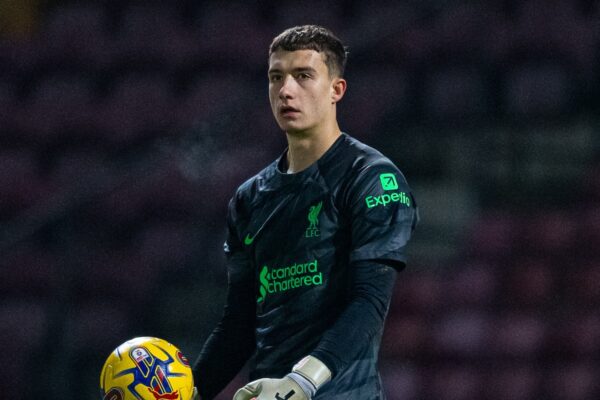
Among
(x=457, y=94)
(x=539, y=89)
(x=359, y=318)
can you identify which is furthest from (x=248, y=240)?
(x=539, y=89)

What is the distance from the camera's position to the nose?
8.92 ft

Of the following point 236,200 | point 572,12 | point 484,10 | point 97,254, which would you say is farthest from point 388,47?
point 236,200

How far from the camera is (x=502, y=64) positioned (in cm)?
664

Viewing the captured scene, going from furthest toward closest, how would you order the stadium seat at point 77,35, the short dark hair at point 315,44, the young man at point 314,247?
the stadium seat at point 77,35
the short dark hair at point 315,44
the young man at point 314,247

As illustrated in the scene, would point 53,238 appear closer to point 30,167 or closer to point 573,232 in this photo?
point 30,167

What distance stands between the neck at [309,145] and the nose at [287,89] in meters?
0.11

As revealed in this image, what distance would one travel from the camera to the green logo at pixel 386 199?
2598 mm

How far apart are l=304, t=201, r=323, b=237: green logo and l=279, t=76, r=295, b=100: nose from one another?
0.92 ft

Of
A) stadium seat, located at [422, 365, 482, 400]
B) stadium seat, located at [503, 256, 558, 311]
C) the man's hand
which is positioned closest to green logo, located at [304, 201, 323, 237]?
the man's hand

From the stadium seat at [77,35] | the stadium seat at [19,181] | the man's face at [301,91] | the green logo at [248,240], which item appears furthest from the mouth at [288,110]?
the stadium seat at [77,35]

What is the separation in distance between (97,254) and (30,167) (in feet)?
4.22

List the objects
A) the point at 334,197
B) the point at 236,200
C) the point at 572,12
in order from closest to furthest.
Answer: the point at 334,197 → the point at 236,200 → the point at 572,12

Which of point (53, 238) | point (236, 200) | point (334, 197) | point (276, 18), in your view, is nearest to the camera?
point (334, 197)

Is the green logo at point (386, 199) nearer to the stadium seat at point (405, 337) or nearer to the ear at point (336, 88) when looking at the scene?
the ear at point (336, 88)
